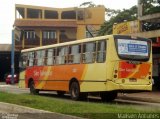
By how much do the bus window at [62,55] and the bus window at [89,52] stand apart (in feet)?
6.10

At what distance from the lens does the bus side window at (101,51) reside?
65.4 ft

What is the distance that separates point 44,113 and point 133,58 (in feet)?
22.8

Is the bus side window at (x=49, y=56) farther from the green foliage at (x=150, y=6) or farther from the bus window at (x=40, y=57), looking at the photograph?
the green foliage at (x=150, y=6)

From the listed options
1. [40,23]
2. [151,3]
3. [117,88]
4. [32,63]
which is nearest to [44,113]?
[117,88]

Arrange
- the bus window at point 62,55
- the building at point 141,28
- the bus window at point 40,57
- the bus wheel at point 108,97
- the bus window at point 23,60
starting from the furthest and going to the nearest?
the building at point 141,28 < the bus window at point 23,60 < the bus window at point 40,57 < the bus window at point 62,55 < the bus wheel at point 108,97

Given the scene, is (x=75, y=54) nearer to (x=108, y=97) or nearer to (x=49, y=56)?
(x=108, y=97)

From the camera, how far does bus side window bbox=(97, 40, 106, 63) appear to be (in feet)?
65.4

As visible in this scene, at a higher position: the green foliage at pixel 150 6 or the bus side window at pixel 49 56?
the green foliage at pixel 150 6

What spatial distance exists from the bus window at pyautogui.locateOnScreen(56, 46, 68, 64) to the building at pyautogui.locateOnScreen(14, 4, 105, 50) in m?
39.5

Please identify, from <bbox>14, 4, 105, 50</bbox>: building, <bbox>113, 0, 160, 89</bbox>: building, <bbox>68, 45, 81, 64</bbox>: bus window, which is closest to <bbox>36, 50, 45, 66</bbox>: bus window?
<bbox>68, 45, 81, 64</bbox>: bus window

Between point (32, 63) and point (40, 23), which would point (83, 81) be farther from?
point (40, 23)

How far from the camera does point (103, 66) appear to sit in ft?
65.0

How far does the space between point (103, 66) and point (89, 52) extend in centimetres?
142

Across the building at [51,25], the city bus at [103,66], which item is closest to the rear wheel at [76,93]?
the city bus at [103,66]
